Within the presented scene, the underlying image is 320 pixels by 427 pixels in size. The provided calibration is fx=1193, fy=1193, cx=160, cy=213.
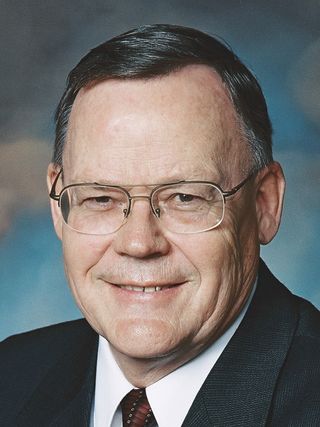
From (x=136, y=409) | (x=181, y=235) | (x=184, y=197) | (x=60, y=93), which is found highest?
(x=60, y=93)

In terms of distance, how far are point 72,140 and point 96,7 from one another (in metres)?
2.13

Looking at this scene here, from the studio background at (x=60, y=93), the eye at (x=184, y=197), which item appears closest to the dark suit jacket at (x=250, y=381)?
the eye at (x=184, y=197)

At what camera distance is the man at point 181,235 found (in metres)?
3.49

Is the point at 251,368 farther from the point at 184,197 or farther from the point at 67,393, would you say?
the point at 67,393

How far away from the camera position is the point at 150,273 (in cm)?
353

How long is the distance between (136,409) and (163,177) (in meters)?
0.75

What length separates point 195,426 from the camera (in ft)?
11.5

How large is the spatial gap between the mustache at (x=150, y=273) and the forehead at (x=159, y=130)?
25cm

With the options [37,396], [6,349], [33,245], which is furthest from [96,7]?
[37,396]

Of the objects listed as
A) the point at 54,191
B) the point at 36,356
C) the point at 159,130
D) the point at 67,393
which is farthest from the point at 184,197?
the point at 36,356

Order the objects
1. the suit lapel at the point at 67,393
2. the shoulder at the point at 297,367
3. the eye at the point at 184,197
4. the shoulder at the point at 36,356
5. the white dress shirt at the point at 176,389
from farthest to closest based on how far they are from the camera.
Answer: the shoulder at the point at 36,356
the suit lapel at the point at 67,393
the white dress shirt at the point at 176,389
the eye at the point at 184,197
the shoulder at the point at 297,367

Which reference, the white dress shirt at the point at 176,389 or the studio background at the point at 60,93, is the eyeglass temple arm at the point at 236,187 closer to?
the white dress shirt at the point at 176,389

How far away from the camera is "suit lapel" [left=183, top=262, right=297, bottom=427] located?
352cm

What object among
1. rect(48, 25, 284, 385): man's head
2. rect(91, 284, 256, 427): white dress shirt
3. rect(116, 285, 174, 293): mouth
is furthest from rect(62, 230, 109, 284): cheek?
rect(91, 284, 256, 427): white dress shirt
